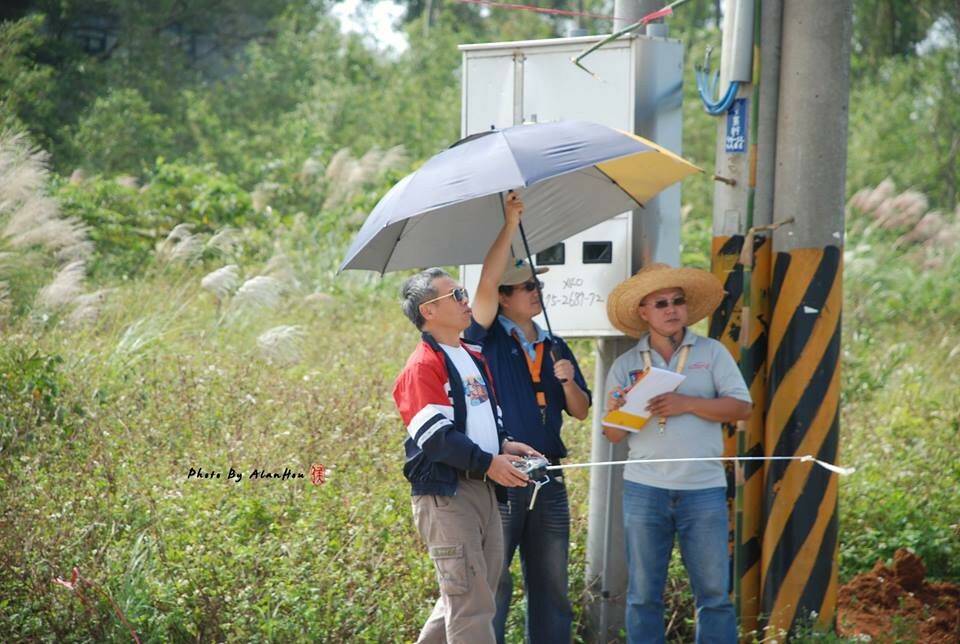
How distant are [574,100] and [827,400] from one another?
6.73 ft

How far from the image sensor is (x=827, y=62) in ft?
20.7

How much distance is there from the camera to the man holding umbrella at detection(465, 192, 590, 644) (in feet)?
19.0

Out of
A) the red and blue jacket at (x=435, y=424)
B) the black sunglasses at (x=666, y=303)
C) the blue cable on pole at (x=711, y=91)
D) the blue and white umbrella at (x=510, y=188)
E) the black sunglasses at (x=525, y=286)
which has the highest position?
the blue cable on pole at (x=711, y=91)

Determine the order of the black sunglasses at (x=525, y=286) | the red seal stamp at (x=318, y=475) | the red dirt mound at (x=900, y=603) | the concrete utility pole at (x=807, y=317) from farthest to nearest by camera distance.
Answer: the red seal stamp at (x=318, y=475) → the red dirt mound at (x=900, y=603) → the concrete utility pole at (x=807, y=317) → the black sunglasses at (x=525, y=286)

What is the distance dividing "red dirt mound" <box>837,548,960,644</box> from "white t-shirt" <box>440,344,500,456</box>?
2.63m

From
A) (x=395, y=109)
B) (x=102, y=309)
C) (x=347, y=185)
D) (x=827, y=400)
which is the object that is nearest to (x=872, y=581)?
(x=827, y=400)

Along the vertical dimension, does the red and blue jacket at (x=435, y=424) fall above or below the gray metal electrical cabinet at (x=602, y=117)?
below

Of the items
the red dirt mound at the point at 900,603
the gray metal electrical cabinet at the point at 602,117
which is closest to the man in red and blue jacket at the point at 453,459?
the gray metal electrical cabinet at the point at 602,117

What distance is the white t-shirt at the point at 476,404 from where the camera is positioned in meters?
5.34

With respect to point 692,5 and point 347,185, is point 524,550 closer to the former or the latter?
point 347,185

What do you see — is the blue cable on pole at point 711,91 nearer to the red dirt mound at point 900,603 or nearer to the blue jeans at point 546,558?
the blue jeans at point 546,558

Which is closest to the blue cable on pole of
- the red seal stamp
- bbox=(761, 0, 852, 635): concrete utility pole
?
bbox=(761, 0, 852, 635): concrete utility pole

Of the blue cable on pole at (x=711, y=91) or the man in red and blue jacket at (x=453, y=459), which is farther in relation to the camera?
the blue cable on pole at (x=711, y=91)

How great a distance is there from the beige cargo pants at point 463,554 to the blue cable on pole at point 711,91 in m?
2.45
